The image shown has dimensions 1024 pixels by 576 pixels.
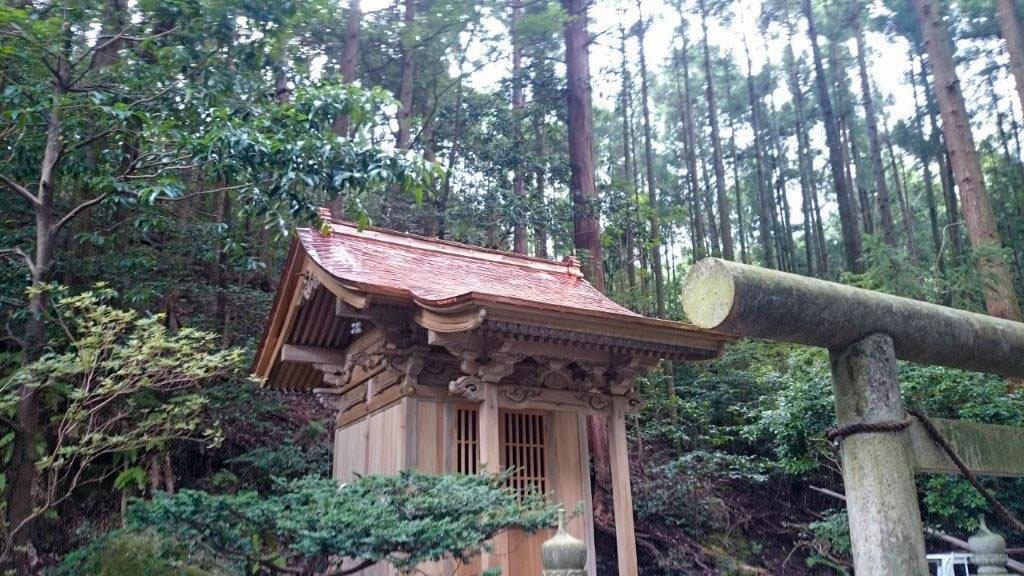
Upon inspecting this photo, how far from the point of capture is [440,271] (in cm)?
734

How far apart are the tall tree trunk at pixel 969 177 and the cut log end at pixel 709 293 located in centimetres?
871

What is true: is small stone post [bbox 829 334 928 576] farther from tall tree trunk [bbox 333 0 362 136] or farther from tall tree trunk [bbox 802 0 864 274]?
tall tree trunk [bbox 802 0 864 274]

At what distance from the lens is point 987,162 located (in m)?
22.7

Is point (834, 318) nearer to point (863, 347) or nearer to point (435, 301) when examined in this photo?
point (863, 347)

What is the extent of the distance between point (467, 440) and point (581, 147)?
353 inches

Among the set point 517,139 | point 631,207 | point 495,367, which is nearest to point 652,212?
point 631,207

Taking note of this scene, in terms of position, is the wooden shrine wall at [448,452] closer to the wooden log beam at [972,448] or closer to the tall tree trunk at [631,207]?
the wooden log beam at [972,448]

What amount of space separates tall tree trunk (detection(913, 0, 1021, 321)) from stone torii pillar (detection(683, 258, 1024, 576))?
793cm

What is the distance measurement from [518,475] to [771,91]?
22363 millimetres

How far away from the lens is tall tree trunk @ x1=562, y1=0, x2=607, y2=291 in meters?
13.5

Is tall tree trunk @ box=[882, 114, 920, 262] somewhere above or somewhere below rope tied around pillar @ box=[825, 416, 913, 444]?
above

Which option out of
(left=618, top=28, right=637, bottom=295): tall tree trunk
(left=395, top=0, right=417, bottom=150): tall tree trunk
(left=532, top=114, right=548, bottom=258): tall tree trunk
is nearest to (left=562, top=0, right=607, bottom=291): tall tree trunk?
(left=532, top=114, right=548, bottom=258): tall tree trunk

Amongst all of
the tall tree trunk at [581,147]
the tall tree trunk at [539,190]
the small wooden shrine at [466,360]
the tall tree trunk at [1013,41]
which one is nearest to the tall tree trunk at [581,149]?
the tall tree trunk at [581,147]

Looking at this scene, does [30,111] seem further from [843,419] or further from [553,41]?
[553,41]
